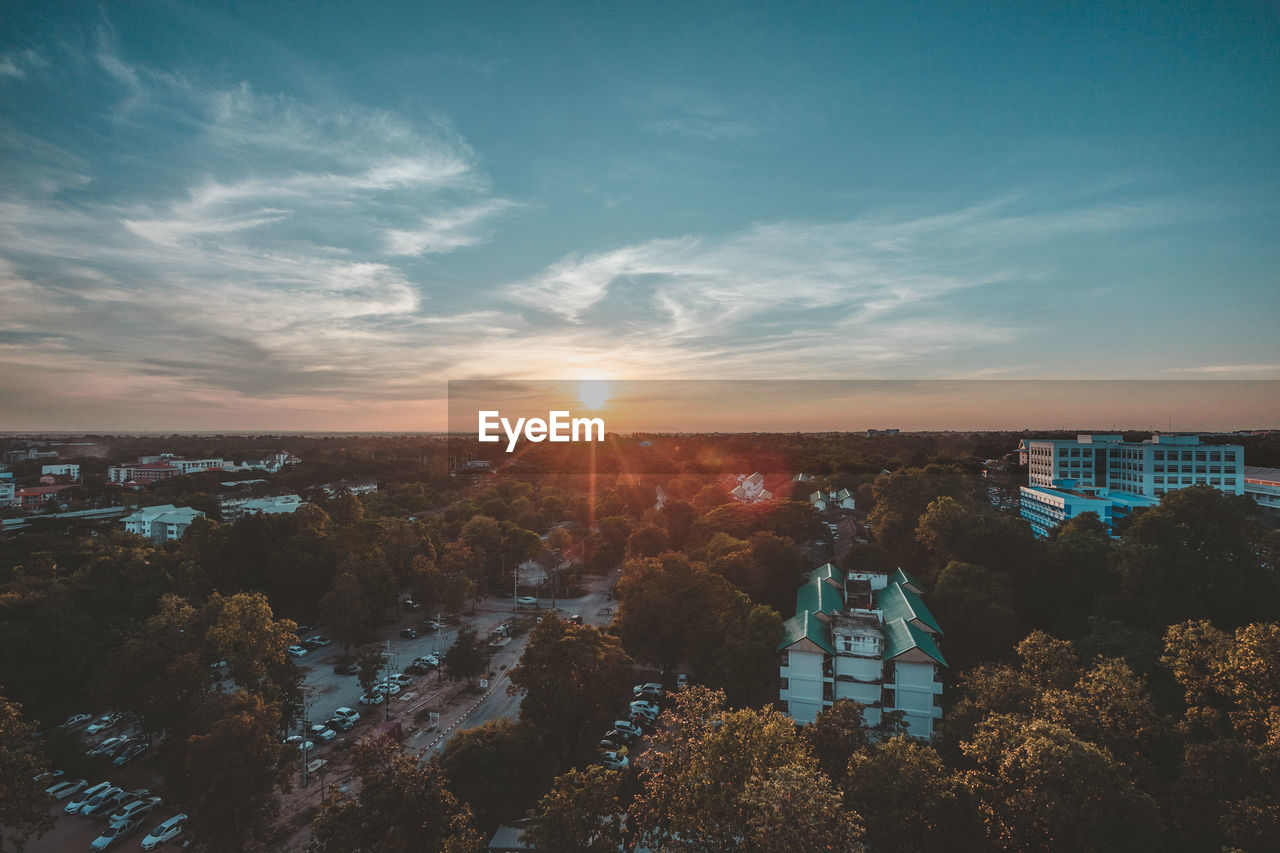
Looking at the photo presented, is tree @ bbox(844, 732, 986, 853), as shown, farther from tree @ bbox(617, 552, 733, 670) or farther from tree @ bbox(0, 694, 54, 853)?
tree @ bbox(0, 694, 54, 853)

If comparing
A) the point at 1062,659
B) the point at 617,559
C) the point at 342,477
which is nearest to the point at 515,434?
the point at 617,559

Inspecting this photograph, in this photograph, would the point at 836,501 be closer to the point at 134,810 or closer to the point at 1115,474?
the point at 1115,474

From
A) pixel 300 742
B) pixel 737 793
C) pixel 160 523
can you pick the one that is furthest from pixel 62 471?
pixel 737 793

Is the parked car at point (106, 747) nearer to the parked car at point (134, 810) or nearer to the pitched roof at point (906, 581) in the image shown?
the parked car at point (134, 810)

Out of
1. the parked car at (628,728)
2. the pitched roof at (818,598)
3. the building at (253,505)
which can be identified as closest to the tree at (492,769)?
the parked car at (628,728)

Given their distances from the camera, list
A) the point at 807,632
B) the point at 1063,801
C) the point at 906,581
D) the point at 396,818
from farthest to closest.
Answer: the point at 906,581
the point at 807,632
the point at 396,818
the point at 1063,801

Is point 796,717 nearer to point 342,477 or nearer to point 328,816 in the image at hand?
point 328,816

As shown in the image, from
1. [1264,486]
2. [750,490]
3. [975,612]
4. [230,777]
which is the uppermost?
[1264,486]
